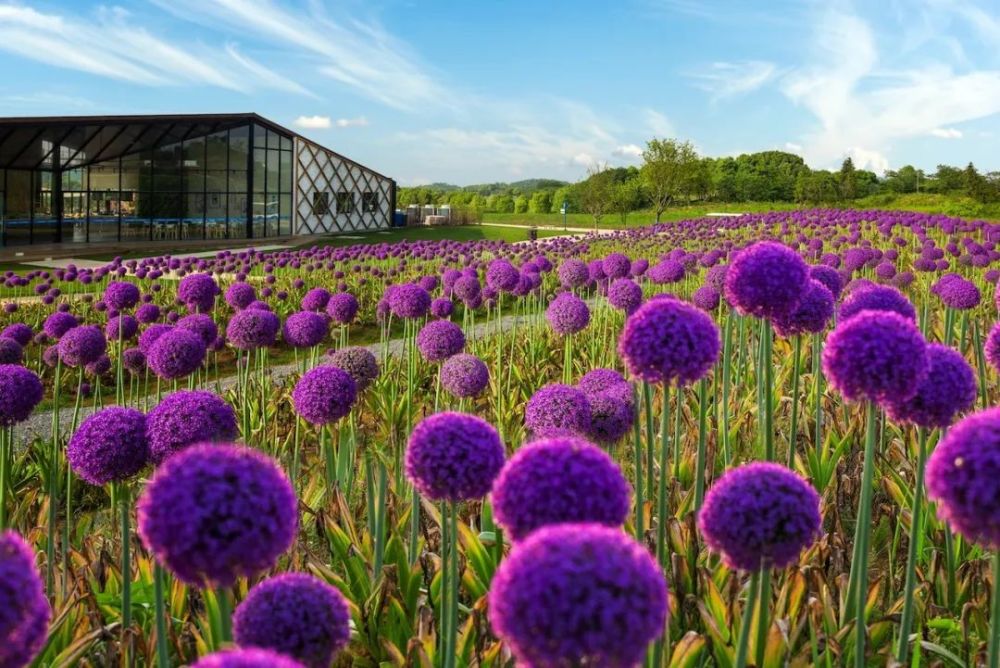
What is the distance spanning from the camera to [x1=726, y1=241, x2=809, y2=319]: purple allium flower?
3.31m

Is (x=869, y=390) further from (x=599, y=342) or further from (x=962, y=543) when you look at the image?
(x=599, y=342)

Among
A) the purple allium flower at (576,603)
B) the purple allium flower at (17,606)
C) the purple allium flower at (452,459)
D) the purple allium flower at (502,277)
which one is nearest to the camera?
the purple allium flower at (576,603)

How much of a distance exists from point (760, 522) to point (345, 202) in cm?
4672

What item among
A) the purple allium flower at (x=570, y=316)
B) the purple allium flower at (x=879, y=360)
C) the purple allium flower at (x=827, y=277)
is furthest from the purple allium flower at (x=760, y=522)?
the purple allium flower at (x=570, y=316)

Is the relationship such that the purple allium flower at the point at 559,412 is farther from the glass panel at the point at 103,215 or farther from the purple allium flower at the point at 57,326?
the glass panel at the point at 103,215

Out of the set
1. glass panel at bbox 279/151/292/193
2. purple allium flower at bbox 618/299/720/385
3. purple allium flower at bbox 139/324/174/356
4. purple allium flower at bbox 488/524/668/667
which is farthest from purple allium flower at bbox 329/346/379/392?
glass panel at bbox 279/151/292/193

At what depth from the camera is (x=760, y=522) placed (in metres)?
2.08

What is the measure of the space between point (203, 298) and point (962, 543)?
6266 mm

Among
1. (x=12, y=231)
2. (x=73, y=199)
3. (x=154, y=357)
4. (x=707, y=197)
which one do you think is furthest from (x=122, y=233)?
(x=707, y=197)

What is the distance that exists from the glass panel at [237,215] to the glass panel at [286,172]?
8.23 ft

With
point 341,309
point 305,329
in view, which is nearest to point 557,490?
point 305,329

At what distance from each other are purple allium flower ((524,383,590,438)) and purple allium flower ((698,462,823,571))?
1638mm

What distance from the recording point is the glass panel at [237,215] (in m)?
39.3

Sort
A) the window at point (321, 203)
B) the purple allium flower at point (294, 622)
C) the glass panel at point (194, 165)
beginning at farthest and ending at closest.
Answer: the window at point (321, 203) → the glass panel at point (194, 165) → the purple allium flower at point (294, 622)
